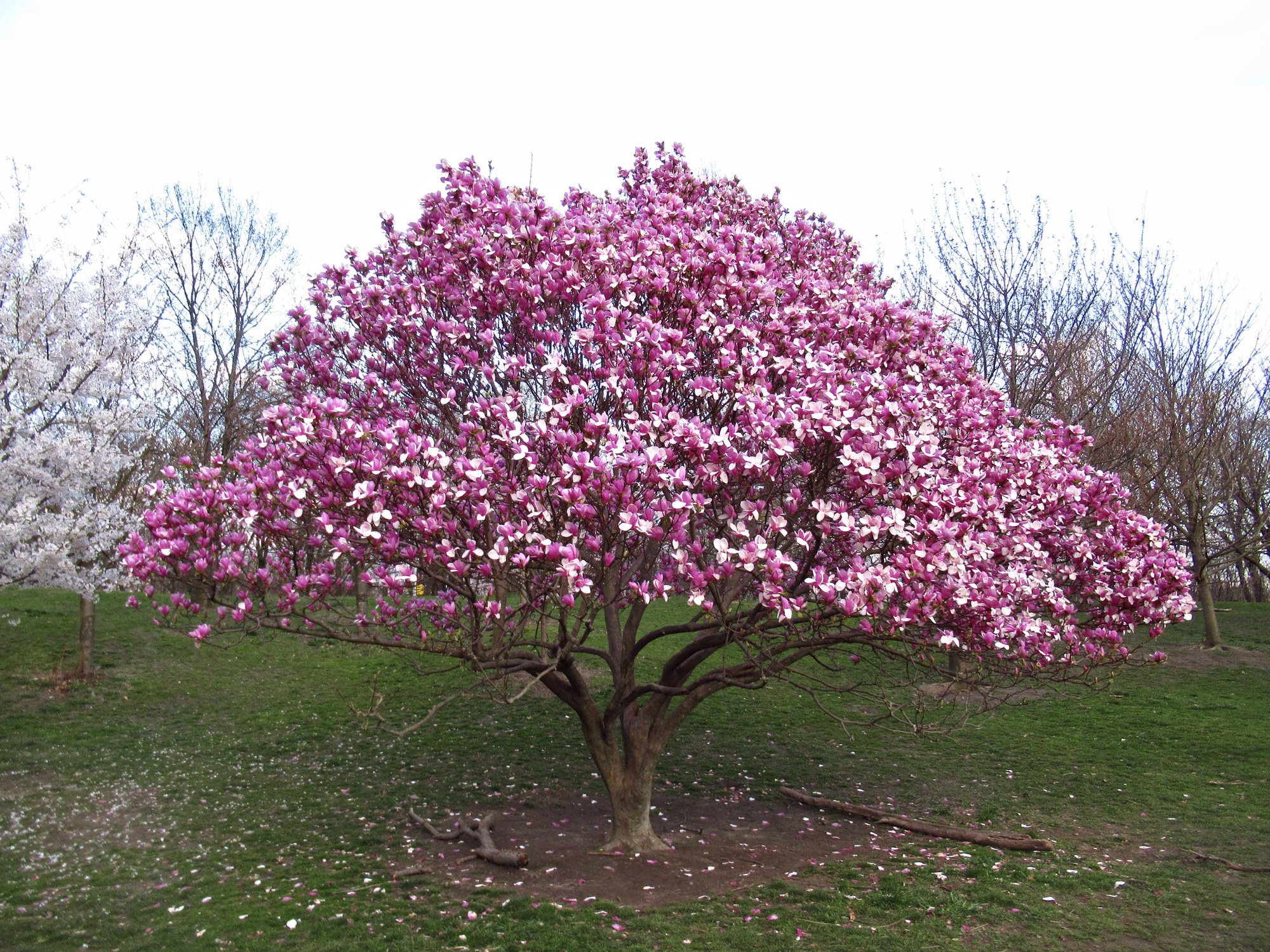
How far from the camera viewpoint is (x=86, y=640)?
52.3 ft

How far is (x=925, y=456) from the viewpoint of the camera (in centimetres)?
633

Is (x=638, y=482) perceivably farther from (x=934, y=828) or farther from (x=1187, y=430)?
(x=1187, y=430)

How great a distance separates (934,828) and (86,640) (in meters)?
15.8

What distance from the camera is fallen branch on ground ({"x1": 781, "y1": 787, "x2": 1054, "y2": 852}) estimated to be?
8766mm

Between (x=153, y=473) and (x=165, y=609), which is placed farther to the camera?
(x=153, y=473)

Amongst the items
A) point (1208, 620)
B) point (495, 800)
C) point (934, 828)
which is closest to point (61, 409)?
point (495, 800)

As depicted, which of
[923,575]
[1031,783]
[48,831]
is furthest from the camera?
[1031,783]

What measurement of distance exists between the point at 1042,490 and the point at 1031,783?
234 inches

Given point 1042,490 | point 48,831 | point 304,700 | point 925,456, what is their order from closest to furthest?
point 925,456 → point 1042,490 → point 48,831 → point 304,700

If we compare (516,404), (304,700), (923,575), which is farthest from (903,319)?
(304,700)

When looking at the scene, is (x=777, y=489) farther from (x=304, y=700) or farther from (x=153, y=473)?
(x=153, y=473)

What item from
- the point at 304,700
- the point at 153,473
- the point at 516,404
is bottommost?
the point at 304,700

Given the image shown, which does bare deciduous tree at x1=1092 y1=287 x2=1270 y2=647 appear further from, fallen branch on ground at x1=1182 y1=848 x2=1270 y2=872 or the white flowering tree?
the white flowering tree

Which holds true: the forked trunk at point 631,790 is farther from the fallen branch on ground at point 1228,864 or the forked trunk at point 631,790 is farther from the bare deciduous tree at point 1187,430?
the bare deciduous tree at point 1187,430
